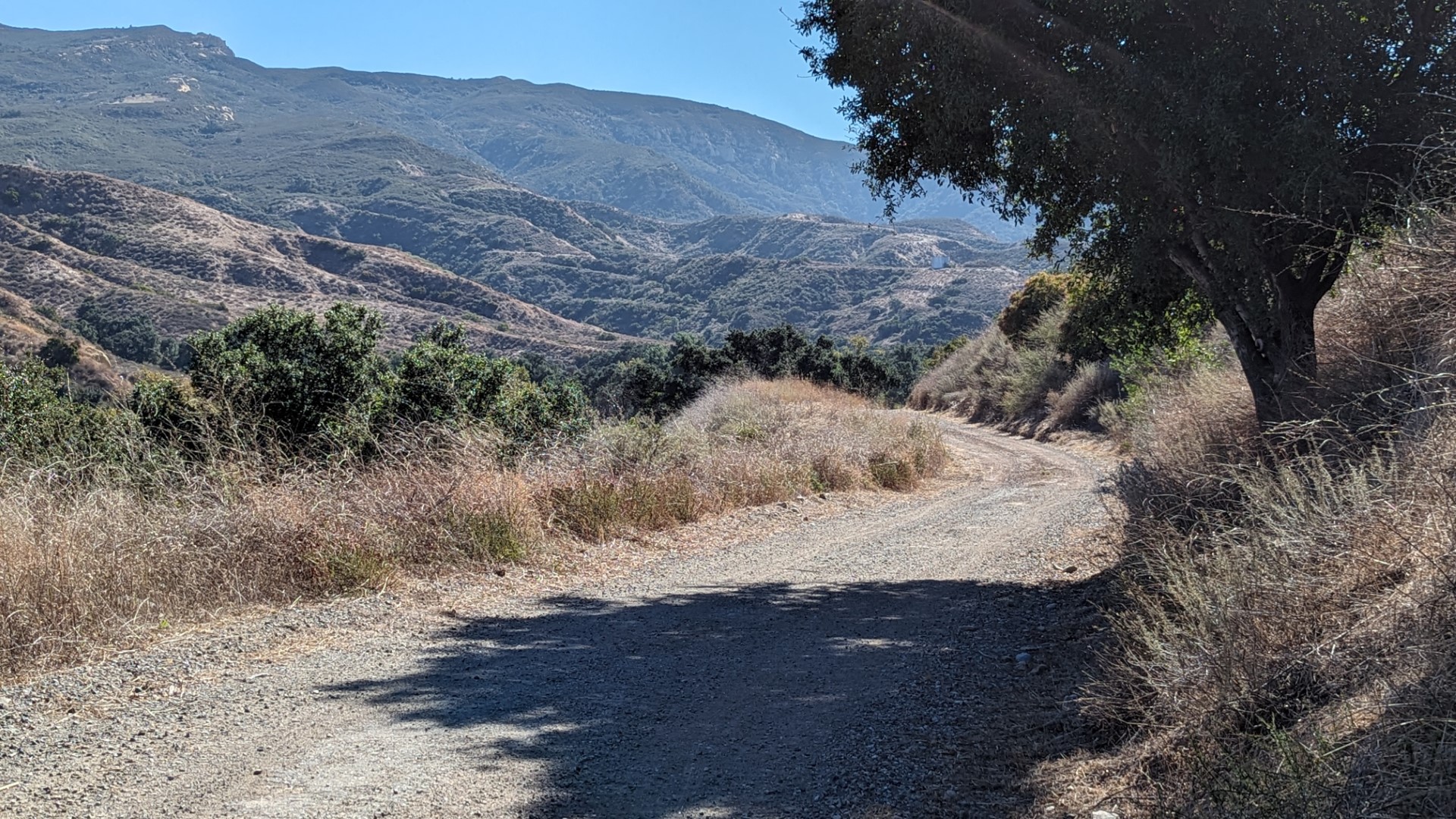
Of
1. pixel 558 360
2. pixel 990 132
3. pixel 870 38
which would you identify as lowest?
pixel 558 360

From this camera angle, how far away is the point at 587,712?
189 inches

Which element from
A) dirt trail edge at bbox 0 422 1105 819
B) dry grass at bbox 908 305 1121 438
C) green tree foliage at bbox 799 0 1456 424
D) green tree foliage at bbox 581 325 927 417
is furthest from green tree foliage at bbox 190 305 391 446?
dry grass at bbox 908 305 1121 438

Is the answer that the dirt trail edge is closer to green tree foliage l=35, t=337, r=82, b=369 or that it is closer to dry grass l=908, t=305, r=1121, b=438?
dry grass l=908, t=305, r=1121, b=438

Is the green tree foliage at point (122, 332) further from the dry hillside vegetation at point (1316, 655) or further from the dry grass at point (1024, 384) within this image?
the dry hillside vegetation at point (1316, 655)

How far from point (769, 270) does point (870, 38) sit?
143m

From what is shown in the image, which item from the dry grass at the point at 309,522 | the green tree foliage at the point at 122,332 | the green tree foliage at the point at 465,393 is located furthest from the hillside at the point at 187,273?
the dry grass at the point at 309,522

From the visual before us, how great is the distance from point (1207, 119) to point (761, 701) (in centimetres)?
508

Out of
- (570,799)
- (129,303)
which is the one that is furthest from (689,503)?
(129,303)

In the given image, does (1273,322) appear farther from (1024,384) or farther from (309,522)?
(1024,384)

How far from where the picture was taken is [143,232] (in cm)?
8269

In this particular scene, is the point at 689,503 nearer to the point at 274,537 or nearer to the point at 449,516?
the point at 449,516

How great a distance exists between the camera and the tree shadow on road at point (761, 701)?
387cm

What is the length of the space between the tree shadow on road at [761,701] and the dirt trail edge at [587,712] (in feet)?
0.06

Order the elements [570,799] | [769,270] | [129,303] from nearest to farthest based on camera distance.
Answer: [570,799], [129,303], [769,270]
